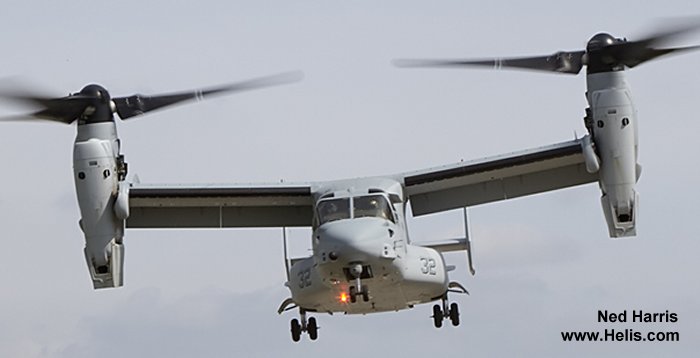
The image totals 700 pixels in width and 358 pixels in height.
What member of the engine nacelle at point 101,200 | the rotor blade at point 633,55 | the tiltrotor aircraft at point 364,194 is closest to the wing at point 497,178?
the tiltrotor aircraft at point 364,194

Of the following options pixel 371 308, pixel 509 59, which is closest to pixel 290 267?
pixel 371 308

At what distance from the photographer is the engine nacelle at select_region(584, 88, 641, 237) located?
119 feet

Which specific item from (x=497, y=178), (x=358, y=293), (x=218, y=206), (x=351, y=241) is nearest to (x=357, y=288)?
(x=358, y=293)

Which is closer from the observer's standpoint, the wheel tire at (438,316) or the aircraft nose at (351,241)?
the aircraft nose at (351,241)

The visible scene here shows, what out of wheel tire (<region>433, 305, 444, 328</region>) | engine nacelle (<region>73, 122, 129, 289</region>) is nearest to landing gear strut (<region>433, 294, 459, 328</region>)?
wheel tire (<region>433, 305, 444, 328</region>)

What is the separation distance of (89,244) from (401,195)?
4693mm

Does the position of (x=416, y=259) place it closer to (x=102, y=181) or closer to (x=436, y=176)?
(x=436, y=176)

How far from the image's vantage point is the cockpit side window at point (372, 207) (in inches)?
1415

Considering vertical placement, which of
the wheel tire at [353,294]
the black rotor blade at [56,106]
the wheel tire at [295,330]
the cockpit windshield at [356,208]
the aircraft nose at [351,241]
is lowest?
the wheel tire at [295,330]

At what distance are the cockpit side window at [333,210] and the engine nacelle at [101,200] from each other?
294 centimetres

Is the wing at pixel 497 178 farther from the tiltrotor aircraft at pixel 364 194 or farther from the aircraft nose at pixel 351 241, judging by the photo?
the aircraft nose at pixel 351 241

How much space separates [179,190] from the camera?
3769cm

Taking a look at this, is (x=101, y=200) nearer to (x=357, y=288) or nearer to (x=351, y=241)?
(x=351, y=241)

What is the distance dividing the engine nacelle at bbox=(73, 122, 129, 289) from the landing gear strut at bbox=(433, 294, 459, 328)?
188 inches
